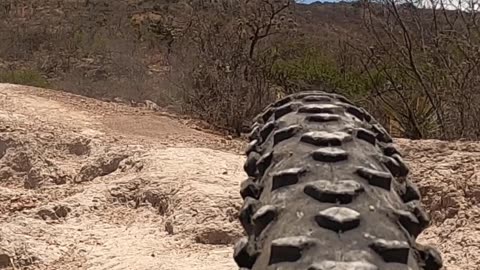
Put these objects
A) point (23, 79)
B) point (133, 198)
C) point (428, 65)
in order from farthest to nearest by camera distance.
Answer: point (23, 79) → point (428, 65) → point (133, 198)

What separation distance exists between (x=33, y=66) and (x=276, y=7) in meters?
12.4

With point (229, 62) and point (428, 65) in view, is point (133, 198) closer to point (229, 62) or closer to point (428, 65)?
point (428, 65)

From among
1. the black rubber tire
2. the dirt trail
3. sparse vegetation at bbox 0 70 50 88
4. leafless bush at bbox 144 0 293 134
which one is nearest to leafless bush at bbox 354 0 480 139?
leafless bush at bbox 144 0 293 134

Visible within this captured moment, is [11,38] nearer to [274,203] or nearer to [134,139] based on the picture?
[134,139]

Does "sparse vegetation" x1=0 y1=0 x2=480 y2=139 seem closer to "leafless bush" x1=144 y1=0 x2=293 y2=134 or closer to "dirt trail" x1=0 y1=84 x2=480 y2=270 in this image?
"leafless bush" x1=144 y1=0 x2=293 y2=134

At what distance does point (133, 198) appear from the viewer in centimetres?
583

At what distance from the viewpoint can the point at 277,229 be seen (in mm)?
2127

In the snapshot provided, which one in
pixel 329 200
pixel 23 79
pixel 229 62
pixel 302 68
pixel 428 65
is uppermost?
pixel 329 200

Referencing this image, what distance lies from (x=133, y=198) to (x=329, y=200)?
3.83 meters

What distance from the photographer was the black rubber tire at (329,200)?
1938 mm

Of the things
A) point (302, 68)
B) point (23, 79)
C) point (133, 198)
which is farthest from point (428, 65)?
point (23, 79)

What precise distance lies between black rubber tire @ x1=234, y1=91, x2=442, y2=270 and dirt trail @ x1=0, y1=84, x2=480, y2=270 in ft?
5.81

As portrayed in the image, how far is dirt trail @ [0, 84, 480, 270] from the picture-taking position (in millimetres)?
4770

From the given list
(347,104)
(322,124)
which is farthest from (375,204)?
(347,104)
